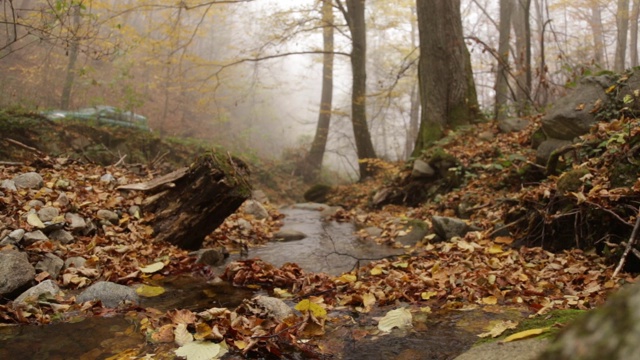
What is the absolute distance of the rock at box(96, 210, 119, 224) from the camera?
15.0 feet

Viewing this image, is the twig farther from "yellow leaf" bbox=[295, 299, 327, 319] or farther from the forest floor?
"yellow leaf" bbox=[295, 299, 327, 319]

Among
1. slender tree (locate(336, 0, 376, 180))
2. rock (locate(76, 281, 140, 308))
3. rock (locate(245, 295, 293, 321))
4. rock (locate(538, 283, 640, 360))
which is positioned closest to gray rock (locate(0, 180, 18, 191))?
rock (locate(76, 281, 140, 308))

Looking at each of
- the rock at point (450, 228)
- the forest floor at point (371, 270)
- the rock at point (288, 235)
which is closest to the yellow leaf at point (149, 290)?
the forest floor at point (371, 270)

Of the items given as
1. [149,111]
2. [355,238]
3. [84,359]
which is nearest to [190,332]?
[84,359]

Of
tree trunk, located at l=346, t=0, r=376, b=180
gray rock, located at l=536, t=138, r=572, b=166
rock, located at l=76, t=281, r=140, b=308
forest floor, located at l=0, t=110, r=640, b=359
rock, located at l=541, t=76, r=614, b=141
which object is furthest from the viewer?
tree trunk, located at l=346, t=0, r=376, b=180

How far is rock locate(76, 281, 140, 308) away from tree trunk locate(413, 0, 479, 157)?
6.93 metres

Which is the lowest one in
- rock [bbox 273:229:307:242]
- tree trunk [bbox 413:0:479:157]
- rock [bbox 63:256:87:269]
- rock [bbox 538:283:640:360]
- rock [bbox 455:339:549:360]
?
rock [bbox 273:229:307:242]

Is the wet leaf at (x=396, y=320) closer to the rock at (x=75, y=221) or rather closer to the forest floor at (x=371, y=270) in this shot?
the forest floor at (x=371, y=270)

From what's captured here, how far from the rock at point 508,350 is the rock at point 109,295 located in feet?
7.88

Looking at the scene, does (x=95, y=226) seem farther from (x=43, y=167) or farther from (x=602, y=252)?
(x=602, y=252)

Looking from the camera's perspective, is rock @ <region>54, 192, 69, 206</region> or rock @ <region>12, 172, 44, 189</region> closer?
rock @ <region>54, 192, 69, 206</region>

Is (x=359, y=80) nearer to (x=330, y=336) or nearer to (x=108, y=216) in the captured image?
(x=108, y=216)

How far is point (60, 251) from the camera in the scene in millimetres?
3727

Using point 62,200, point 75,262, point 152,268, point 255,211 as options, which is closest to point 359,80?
point 255,211
